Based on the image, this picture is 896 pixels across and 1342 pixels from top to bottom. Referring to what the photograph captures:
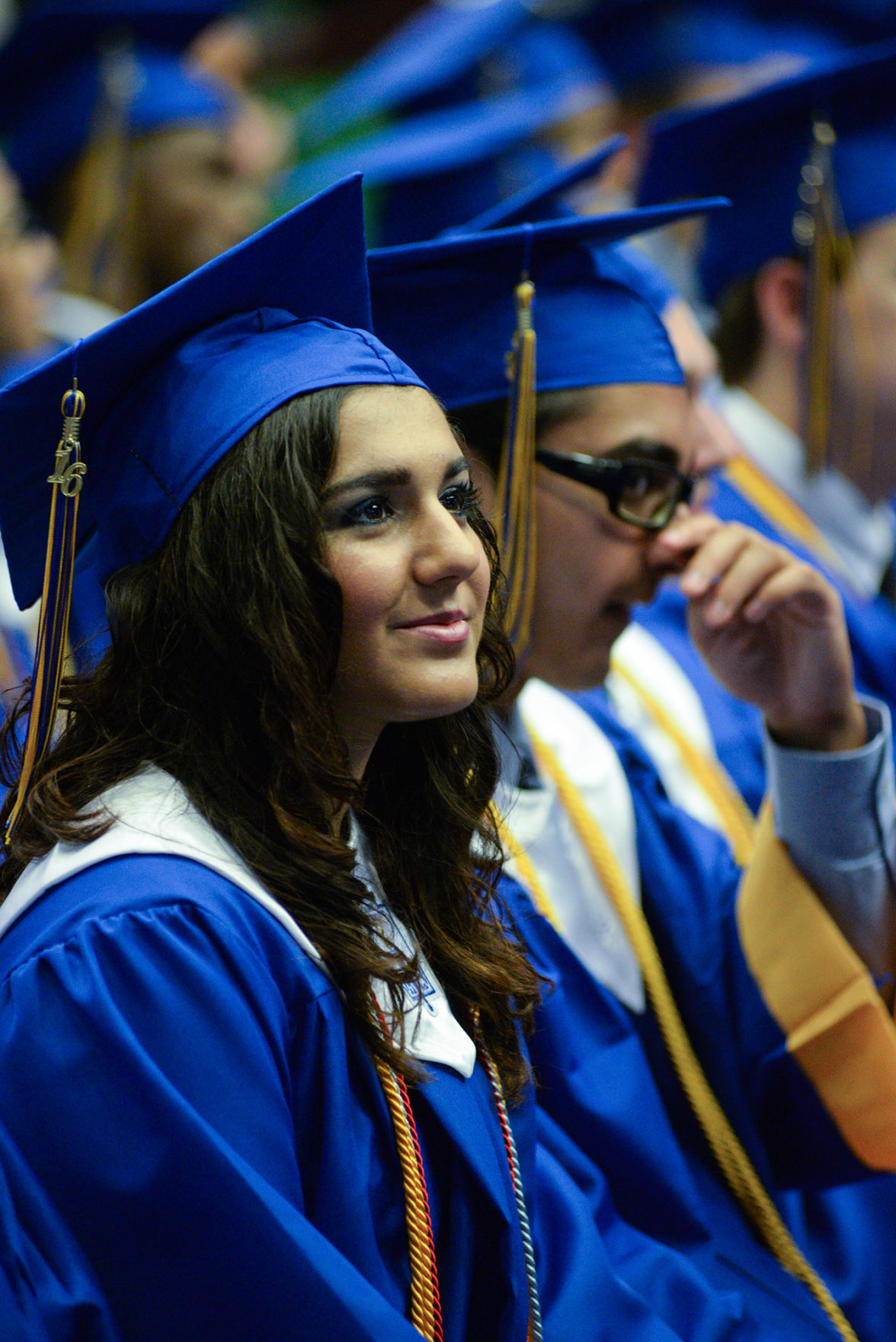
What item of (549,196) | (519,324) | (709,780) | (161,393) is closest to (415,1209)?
(161,393)

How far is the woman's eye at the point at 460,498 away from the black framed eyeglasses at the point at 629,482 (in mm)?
495

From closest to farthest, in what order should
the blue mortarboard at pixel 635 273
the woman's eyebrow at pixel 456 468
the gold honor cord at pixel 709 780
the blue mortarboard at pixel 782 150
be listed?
the woman's eyebrow at pixel 456 468 < the blue mortarboard at pixel 635 273 < the gold honor cord at pixel 709 780 < the blue mortarboard at pixel 782 150

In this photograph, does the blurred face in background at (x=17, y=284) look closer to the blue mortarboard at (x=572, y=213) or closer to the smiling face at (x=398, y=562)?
the blue mortarboard at (x=572, y=213)

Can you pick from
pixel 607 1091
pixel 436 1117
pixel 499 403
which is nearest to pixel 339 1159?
pixel 436 1117

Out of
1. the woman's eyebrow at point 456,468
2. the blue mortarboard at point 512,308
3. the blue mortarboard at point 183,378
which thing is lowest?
the woman's eyebrow at point 456,468

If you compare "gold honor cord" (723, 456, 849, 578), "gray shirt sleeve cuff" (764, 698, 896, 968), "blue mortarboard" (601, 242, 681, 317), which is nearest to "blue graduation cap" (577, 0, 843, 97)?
"gold honor cord" (723, 456, 849, 578)

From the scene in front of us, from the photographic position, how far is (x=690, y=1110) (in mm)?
1918

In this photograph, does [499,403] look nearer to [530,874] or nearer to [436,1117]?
[530,874]

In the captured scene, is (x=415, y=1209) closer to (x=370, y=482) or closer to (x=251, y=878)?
(x=251, y=878)

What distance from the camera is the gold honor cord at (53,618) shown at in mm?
1261

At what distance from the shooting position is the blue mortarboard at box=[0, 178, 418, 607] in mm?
1248

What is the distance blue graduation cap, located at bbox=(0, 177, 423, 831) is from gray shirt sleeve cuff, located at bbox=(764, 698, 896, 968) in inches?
36.9

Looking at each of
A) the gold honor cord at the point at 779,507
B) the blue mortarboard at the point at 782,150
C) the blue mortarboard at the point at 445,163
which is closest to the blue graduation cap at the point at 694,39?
the blue mortarboard at the point at 445,163

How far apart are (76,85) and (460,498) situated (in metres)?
2.53
